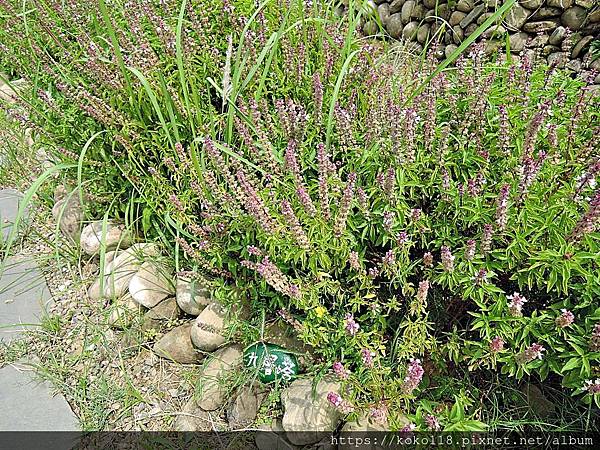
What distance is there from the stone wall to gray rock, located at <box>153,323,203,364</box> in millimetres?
2210

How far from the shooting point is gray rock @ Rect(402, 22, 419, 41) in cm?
452

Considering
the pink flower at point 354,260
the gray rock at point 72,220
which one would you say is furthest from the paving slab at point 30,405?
the pink flower at point 354,260

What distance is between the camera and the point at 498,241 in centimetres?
189

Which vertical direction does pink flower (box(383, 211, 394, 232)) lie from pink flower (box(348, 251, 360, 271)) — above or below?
above

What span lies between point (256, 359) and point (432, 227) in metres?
0.93

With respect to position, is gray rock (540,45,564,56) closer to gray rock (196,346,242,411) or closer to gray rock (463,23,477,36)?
gray rock (463,23,477,36)

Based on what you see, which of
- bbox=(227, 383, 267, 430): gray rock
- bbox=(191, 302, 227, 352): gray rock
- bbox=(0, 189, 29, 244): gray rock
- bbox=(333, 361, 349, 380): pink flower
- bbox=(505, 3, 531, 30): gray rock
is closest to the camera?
bbox=(333, 361, 349, 380): pink flower

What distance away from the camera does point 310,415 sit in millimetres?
2100

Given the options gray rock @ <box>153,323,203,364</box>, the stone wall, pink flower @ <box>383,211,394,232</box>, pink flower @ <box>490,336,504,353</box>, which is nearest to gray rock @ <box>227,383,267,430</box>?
gray rock @ <box>153,323,203,364</box>

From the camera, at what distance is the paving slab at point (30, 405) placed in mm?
2293

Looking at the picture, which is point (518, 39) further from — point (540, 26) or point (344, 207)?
point (344, 207)

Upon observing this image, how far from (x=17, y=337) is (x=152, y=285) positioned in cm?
73

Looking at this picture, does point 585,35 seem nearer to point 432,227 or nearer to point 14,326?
point 432,227

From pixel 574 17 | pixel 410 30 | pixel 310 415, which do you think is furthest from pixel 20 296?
pixel 574 17
